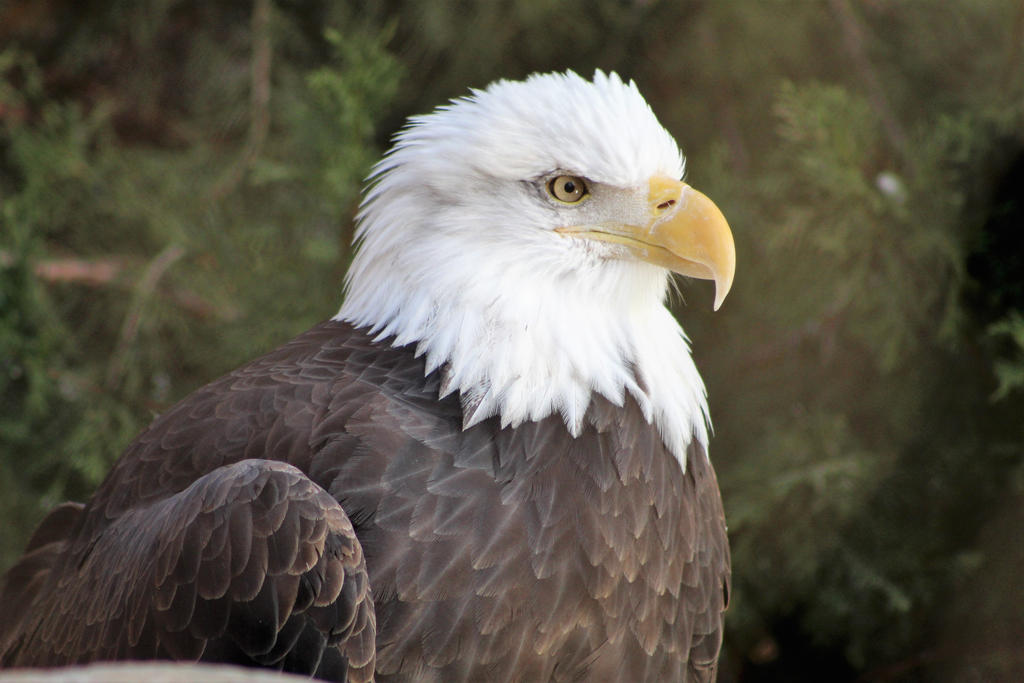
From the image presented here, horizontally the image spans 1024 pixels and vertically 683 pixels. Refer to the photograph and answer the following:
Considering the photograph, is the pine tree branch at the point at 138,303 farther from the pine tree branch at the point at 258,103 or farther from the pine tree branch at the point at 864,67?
the pine tree branch at the point at 864,67

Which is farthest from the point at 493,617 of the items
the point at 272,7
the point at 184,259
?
the point at 272,7

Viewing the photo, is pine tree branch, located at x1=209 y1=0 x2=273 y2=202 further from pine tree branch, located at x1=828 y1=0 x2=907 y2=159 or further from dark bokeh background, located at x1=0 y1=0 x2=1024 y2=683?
pine tree branch, located at x1=828 y1=0 x2=907 y2=159

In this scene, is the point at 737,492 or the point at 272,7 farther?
the point at 272,7

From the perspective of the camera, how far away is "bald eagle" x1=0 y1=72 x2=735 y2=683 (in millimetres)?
1854

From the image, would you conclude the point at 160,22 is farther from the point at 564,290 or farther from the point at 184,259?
the point at 564,290

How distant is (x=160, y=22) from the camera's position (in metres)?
4.53

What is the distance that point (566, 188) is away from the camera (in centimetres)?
217

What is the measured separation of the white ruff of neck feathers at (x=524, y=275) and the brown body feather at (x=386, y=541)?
5 cm

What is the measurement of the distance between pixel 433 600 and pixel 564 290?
656 mm

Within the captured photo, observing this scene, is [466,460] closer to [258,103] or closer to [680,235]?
[680,235]

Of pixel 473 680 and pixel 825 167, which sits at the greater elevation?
pixel 825 167

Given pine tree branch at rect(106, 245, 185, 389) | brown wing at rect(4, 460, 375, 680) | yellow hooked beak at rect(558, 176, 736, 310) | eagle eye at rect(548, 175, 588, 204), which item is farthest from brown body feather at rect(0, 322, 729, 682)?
pine tree branch at rect(106, 245, 185, 389)

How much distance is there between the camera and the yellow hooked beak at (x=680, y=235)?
208 cm

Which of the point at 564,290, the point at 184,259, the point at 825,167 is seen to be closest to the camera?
the point at 564,290
